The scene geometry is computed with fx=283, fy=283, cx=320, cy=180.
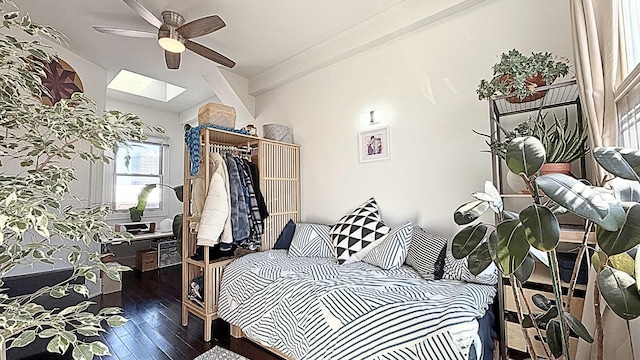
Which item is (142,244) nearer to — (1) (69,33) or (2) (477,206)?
(1) (69,33)

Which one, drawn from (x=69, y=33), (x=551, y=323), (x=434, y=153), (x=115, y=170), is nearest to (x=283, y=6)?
(x=434, y=153)

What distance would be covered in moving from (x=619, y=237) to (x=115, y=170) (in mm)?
5974

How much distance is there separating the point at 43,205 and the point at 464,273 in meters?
2.05

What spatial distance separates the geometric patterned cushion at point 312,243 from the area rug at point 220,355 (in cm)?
93

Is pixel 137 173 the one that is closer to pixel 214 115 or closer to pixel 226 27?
pixel 214 115

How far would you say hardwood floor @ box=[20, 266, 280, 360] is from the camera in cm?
213

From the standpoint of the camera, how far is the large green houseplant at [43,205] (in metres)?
0.70

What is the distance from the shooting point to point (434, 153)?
231 cm

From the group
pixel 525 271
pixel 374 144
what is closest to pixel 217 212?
pixel 374 144

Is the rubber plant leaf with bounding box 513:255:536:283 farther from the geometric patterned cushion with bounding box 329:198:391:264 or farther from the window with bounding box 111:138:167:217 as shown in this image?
the window with bounding box 111:138:167:217

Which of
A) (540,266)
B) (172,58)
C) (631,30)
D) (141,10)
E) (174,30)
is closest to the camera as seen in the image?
(631,30)

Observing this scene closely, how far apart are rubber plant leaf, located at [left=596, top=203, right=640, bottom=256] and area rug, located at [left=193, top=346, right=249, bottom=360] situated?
2.16 meters

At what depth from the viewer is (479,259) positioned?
100 centimetres

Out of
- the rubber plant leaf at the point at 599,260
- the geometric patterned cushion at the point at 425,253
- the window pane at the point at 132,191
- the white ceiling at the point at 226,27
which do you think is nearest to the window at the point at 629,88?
the rubber plant leaf at the point at 599,260
